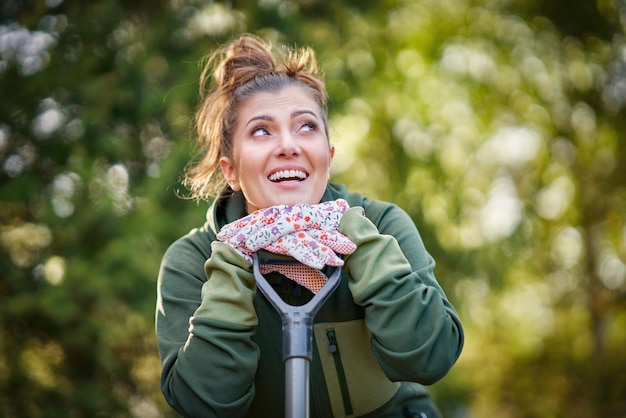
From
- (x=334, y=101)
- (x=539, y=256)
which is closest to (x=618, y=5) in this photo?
(x=539, y=256)

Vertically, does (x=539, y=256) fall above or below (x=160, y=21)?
below

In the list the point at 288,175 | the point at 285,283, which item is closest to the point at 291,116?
the point at 288,175

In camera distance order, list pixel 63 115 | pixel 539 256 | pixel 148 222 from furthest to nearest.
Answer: pixel 539 256
pixel 63 115
pixel 148 222

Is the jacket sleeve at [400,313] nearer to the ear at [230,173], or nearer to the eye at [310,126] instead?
the eye at [310,126]

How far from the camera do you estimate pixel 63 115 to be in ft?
18.1

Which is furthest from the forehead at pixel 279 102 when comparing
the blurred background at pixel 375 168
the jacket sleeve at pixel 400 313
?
the blurred background at pixel 375 168

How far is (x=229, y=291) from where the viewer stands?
213 cm

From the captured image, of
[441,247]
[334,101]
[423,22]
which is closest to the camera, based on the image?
[334,101]

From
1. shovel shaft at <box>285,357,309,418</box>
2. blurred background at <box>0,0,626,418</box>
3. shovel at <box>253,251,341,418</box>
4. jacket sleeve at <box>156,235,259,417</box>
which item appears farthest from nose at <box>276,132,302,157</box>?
blurred background at <box>0,0,626,418</box>

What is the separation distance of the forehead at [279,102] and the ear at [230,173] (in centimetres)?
19

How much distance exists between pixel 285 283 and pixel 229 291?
0.28 m

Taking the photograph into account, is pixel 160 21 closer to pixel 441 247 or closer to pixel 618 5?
pixel 441 247

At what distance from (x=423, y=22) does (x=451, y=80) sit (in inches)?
34.1

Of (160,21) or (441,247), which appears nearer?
(160,21)
